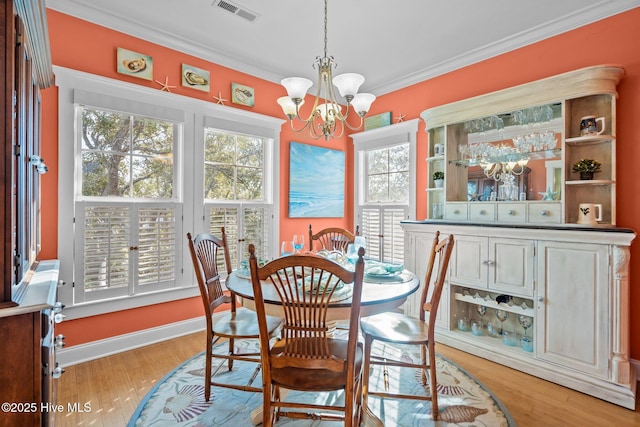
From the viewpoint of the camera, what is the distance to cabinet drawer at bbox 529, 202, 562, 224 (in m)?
2.61

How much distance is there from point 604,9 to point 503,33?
69 cm

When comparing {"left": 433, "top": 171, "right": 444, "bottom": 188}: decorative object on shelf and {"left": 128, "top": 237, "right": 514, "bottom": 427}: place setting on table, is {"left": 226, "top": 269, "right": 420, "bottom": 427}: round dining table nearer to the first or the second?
{"left": 128, "top": 237, "right": 514, "bottom": 427}: place setting on table

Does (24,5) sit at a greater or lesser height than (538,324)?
greater

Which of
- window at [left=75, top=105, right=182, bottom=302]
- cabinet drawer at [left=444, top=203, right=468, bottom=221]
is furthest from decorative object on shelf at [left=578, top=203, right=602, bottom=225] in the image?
window at [left=75, top=105, right=182, bottom=302]

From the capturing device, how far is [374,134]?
4305mm

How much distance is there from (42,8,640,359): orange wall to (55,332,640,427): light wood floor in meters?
0.33

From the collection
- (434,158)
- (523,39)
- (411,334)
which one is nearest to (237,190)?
(434,158)

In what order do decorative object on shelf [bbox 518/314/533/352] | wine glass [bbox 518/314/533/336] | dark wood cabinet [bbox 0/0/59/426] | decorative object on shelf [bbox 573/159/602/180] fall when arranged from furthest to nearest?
wine glass [bbox 518/314/533/336] < decorative object on shelf [bbox 518/314/533/352] < decorative object on shelf [bbox 573/159/602/180] < dark wood cabinet [bbox 0/0/59/426]

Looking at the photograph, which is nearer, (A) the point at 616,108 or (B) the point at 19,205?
(B) the point at 19,205

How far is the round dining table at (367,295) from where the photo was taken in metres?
1.60

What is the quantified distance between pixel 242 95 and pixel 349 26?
1.37 metres

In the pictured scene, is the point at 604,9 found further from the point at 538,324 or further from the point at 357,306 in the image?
the point at 357,306

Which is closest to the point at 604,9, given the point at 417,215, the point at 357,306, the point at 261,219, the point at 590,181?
the point at 590,181

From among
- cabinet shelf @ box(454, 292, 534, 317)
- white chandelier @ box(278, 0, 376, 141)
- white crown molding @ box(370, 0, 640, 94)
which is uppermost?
white crown molding @ box(370, 0, 640, 94)
